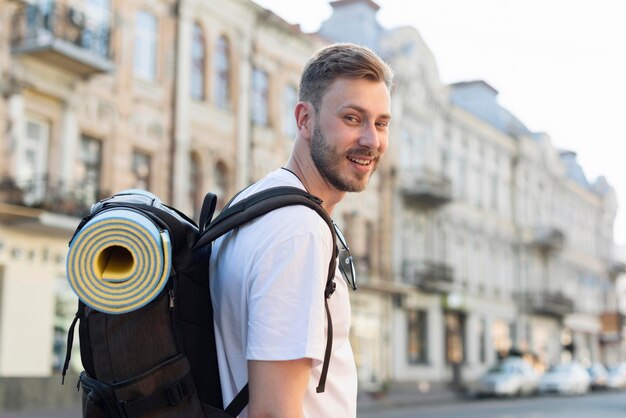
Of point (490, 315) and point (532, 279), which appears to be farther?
point (532, 279)

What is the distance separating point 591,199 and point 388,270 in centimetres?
3443

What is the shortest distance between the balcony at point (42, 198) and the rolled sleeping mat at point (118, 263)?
17068 millimetres

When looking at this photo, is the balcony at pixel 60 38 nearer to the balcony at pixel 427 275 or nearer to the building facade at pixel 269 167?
the building facade at pixel 269 167

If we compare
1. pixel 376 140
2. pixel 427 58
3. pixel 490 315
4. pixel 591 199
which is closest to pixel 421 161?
pixel 427 58

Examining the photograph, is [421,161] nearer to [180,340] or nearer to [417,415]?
[417,415]

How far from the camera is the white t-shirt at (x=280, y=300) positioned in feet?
5.85

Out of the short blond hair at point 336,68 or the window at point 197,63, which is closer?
the short blond hair at point 336,68

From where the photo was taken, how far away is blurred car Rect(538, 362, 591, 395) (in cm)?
3800

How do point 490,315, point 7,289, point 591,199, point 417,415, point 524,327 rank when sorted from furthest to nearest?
1. point 591,199
2. point 524,327
3. point 490,315
4. point 417,415
5. point 7,289

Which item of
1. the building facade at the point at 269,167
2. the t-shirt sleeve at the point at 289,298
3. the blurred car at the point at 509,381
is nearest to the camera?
the t-shirt sleeve at the point at 289,298

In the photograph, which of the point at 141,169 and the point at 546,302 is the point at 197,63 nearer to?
the point at 141,169

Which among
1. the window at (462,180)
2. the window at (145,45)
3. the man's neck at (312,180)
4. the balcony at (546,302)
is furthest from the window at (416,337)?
the man's neck at (312,180)

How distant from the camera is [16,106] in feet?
62.1

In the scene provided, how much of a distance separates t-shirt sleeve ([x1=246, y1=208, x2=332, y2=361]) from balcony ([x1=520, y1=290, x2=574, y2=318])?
47.9m
